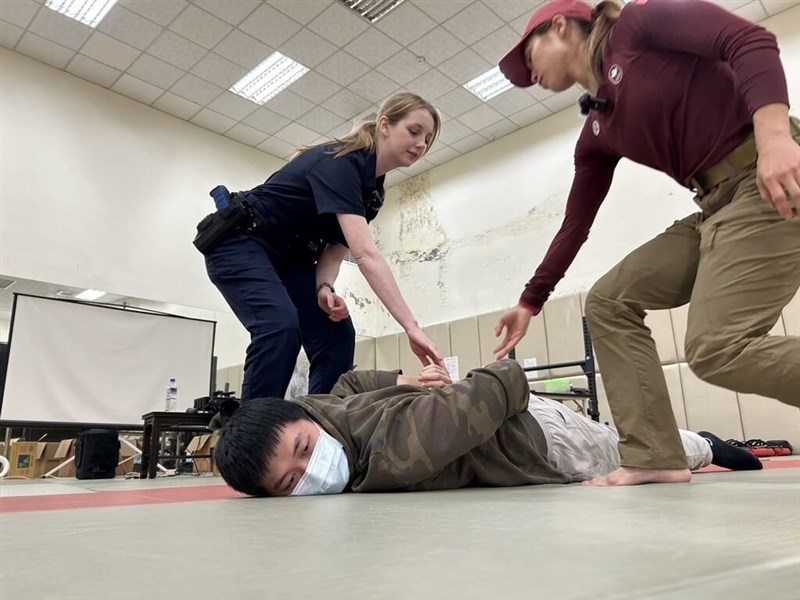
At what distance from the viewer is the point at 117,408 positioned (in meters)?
4.48

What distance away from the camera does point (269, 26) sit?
4551 millimetres

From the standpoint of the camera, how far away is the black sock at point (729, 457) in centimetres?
162

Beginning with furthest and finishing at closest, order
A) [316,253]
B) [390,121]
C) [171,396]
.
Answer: [171,396] → [316,253] → [390,121]

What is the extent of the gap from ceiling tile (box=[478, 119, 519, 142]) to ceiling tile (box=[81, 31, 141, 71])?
3419 mm

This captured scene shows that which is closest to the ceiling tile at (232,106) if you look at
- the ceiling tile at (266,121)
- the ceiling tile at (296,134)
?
the ceiling tile at (266,121)

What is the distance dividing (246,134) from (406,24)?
2275mm

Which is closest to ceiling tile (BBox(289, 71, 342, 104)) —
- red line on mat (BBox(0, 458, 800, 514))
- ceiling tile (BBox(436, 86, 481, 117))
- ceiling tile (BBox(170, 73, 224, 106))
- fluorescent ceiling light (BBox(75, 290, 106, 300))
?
ceiling tile (BBox(170, 73, 224, 106))

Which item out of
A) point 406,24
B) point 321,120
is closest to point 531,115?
point 406,24

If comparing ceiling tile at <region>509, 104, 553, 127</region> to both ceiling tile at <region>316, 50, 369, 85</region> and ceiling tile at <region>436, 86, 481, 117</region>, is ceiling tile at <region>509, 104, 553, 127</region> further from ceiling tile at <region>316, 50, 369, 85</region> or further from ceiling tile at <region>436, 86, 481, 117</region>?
ceiling tile at <region>316, 50, 369, 85</region>

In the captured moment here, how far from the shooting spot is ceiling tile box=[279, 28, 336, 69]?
4672 millimetres

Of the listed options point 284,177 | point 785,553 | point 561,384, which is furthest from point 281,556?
point 561,384

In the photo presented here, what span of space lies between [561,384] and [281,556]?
14.0 feet

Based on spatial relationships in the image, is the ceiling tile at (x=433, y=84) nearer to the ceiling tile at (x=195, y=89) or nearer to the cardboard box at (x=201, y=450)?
the ceiling tile at (x=195, y=89)

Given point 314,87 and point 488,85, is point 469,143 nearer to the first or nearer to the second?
point 488,85
